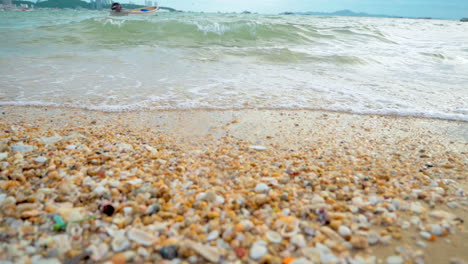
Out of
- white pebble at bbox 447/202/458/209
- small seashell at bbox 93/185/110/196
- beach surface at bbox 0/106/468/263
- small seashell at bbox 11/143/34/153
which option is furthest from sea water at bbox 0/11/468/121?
white pebble at bbox 447/202/458/209

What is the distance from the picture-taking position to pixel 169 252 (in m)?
1.43

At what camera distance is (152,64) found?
25.3 feet

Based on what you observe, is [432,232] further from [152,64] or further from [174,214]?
[152,64]

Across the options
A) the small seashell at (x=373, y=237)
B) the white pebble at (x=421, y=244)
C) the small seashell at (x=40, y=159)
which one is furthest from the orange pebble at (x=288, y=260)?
the small seashell at (x=40, y=159)

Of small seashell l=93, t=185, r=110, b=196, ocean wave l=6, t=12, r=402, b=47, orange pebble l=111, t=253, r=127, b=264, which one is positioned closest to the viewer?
orange pebble l=111, t=253, r=127, b=264

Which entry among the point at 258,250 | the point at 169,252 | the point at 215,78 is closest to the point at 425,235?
the point at 258,250

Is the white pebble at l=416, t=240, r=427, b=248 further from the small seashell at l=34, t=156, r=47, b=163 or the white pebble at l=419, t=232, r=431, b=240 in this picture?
the small seashell at l=34, t=156, r=47, b=163

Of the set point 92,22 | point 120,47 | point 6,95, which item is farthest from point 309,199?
point 92,22

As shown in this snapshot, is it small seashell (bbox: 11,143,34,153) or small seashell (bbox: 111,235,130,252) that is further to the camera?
small seashell (bbox: 11,143,34,153)

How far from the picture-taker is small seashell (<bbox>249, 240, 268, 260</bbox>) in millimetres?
1435

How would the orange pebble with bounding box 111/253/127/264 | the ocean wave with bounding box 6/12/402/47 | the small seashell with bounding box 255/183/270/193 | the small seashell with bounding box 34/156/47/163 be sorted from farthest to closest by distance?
the ocean wave with bounding box 6/12/402/47
the small seashell with bounding box 34/156/47/163
the small seashell with bounding box 255/183/270/193
the orange pebble with bounding box 111/253/127/264

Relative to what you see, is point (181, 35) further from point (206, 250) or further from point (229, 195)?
point (206, 250)

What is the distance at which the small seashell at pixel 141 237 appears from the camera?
4.91 ft

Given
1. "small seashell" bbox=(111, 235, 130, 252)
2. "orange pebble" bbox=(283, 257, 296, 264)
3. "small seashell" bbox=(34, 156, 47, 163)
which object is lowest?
"small seashell" bbox=(111, 235, 130, 252)
